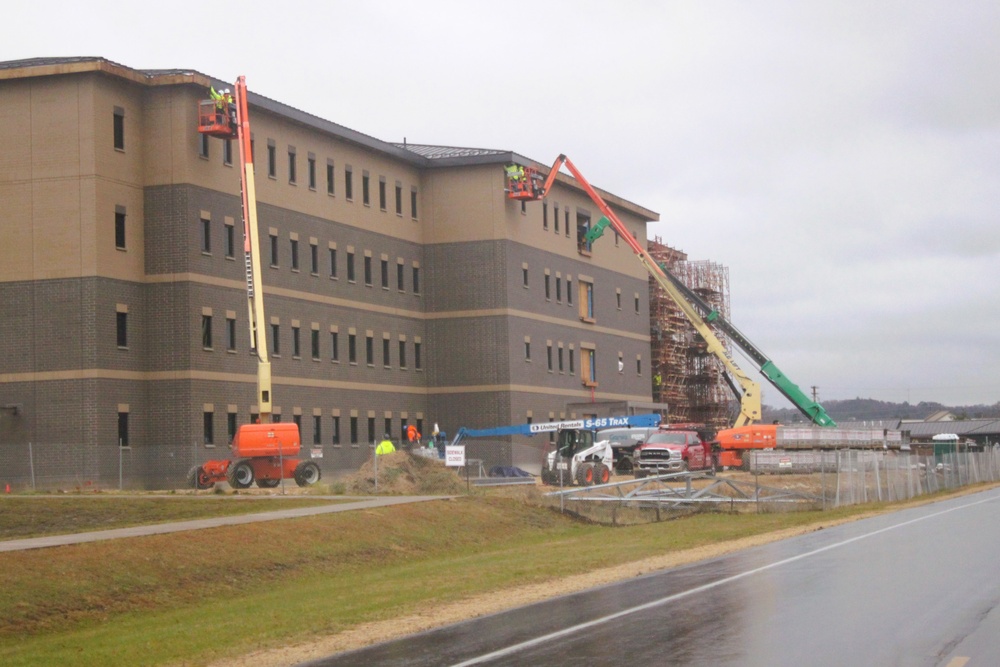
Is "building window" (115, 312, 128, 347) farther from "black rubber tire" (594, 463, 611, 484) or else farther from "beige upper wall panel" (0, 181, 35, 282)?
"black rubber tire" (594, 463, 611, 484)

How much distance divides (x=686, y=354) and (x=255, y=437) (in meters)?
60.4

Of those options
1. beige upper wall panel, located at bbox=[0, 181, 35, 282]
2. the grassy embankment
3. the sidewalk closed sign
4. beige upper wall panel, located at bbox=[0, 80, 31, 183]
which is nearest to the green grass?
→ the grassy embankment

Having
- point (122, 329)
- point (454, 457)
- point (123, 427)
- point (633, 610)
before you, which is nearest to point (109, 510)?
point (454, 457)

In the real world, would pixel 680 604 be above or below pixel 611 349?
below

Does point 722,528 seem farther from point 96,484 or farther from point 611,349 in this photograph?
point 611,349

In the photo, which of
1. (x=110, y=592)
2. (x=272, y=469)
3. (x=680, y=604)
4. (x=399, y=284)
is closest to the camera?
(x=680, y=604)

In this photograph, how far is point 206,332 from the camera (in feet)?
189

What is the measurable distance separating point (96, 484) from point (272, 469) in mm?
7064

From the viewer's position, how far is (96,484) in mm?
51156

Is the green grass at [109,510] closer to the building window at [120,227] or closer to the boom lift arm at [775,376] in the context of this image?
the building window at [120,227]

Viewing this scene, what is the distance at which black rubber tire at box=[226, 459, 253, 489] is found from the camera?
4778cm

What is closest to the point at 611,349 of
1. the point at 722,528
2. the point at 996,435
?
the point at 722,528

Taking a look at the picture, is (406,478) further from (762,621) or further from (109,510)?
(762,621)

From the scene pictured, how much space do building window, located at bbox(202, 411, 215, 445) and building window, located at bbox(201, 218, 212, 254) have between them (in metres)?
6.92
